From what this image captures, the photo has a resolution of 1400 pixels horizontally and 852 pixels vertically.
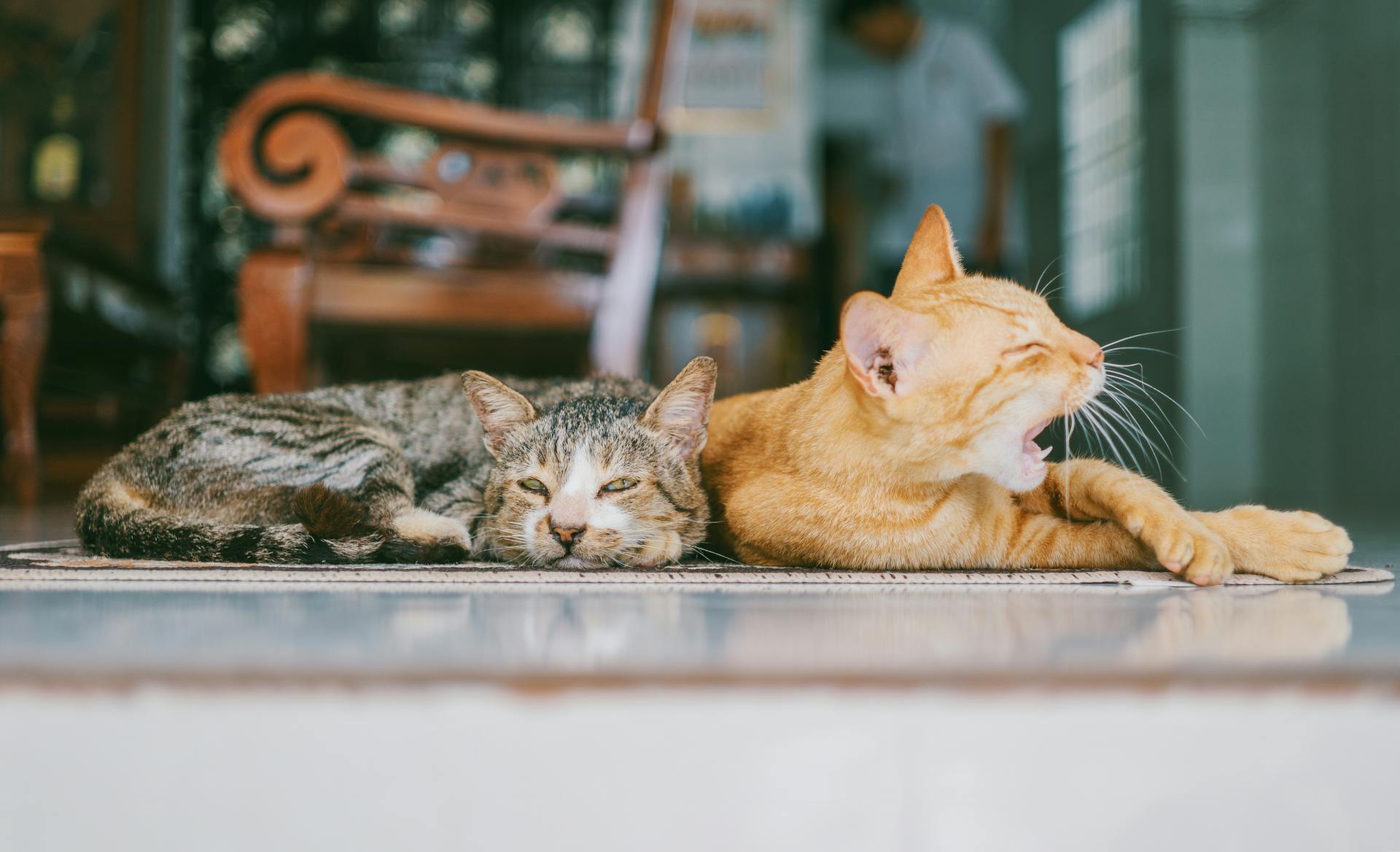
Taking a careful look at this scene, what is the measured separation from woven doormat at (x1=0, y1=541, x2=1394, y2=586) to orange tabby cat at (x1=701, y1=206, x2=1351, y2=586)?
4 centimetres

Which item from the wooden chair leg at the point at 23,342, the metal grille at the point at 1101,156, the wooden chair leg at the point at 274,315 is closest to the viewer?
the wooden chair leg at the point at 274,315

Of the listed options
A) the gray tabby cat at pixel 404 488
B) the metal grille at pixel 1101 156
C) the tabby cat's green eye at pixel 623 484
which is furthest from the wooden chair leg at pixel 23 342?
the metal grille at pixel 1101 156

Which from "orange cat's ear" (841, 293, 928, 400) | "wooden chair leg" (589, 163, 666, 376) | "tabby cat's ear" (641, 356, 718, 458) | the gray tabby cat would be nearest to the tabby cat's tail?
the gray tabby cat

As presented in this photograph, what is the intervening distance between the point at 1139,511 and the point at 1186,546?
67 millimetres

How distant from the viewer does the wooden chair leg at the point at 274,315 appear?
1.91m

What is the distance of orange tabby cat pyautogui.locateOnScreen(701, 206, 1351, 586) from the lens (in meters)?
1.07

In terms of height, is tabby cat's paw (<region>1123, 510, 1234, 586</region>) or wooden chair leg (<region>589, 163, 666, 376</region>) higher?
wooden chair leg (<region>589, 163, 666, 376</region>)

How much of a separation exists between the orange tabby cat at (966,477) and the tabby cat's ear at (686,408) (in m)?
0.12

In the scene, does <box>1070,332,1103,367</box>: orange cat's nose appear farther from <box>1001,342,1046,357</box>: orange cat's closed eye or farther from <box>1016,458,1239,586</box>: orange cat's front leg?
<box>1016,458,1239,586</box>: orange cat's front leg

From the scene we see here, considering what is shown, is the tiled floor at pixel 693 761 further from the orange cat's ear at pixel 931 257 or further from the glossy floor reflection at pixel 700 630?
the orange cat's ear at pixel 931 257

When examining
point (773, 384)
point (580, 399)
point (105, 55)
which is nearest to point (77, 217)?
point (105, 55)

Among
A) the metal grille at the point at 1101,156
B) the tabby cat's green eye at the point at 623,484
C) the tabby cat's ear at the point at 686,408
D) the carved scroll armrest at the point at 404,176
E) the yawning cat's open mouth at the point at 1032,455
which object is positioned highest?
the metal grille at the point at 1101,156

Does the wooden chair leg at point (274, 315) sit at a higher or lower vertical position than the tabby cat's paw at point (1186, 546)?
higher

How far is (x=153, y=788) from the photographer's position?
55 cm
